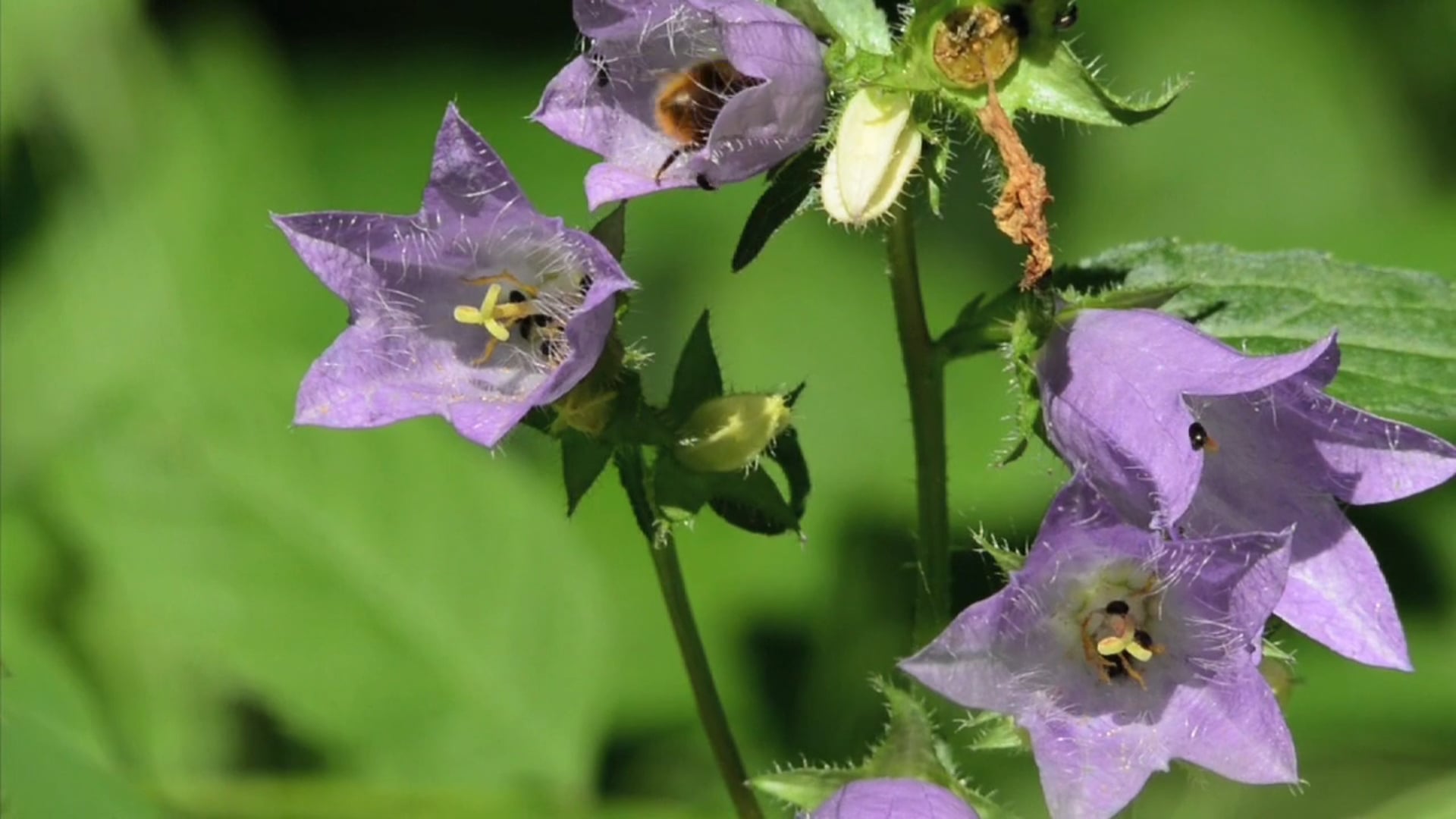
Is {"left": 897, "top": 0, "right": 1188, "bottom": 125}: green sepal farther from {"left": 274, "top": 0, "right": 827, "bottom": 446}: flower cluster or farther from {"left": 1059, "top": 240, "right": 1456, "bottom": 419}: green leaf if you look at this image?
{"left": 1059, "top": 240, "right": 1456, "bottom": 419}: green leaf

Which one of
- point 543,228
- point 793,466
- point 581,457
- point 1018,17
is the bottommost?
point 793,466

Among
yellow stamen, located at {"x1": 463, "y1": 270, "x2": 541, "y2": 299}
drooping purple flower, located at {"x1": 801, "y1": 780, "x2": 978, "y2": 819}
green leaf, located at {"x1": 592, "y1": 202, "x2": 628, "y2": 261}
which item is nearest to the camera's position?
drooping purple flower, located at {"x1": 801, "y1": 780, "x2": 978, "y2": 819}

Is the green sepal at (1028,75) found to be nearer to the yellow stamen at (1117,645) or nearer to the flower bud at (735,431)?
the flower bud at (735,431)

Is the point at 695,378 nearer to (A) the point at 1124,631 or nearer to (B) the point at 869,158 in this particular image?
(B) the point at 869,158

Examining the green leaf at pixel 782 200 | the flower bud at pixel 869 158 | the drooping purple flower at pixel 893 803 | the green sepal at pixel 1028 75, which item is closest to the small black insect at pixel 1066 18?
the green sepal at pixel 1028 75

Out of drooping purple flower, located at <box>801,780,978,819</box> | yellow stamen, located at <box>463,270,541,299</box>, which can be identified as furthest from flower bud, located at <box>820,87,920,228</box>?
drooping purple flower, located at <box>801,780,978,819</box>

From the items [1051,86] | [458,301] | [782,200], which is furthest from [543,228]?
[1051,86]
